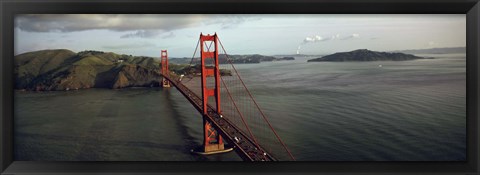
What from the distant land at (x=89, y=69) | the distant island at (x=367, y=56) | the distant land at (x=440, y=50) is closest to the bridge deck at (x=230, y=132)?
the distant land at (x=89, y=69)

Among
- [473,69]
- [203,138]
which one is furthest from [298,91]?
[473,69]

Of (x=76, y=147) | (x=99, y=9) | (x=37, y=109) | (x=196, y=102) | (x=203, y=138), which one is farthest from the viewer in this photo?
(x=196, y=102)

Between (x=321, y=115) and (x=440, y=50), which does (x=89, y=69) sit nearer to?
(x=321, y=115)

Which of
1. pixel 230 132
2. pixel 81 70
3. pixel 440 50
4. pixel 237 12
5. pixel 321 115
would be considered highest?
pixel 237 12

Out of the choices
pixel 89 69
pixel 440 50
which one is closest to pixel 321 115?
Result: pixel 440 50

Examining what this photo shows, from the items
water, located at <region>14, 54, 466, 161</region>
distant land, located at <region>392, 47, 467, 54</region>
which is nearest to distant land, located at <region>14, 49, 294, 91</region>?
water, located at <region>14, 54, 466, 161</region>

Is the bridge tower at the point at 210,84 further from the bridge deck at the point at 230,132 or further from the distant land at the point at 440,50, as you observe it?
the distant land at the point at 440,50

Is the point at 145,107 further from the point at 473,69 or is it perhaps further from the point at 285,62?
the point at 473,69

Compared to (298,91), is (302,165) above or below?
below
